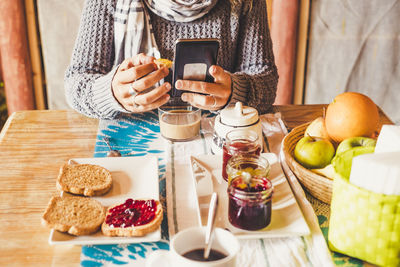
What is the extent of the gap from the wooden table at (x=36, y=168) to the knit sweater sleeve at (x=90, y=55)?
8 cm

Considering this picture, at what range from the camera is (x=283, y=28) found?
2.65 metres

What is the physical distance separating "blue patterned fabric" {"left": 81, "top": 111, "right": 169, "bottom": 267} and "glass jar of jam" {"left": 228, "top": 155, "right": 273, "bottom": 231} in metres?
Answer: 0.16

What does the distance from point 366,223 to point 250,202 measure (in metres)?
0.22

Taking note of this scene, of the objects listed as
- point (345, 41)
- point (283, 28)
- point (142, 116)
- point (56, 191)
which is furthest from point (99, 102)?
point (345, 41)

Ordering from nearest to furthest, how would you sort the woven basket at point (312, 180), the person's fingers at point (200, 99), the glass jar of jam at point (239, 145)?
the woven basket at point (312, 180) → the glass jar of jam at point (239, 145) → the person's fingers at point (200, 99)

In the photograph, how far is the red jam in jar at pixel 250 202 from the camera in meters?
0.83

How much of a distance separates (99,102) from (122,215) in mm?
587

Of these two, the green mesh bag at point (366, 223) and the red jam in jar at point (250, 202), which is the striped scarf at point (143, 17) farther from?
the green mesh bag at point (366, 223)

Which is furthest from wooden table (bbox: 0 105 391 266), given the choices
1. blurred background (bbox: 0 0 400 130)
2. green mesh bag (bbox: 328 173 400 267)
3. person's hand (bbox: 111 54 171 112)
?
blurred background (bbox: 0 0 400 130)

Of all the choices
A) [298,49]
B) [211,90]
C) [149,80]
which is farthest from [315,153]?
[298,49]

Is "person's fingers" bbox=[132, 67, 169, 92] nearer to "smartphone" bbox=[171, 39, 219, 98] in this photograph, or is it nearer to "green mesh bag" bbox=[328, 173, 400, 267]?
"smartphone" bbox=[171, 39, 219, 98]

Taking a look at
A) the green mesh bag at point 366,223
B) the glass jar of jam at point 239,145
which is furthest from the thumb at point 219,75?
the green mesh bag at point 366,223

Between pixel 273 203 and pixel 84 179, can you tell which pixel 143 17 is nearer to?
pixel 84 179

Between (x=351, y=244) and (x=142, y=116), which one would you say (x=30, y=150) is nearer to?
(x=142, y=116)
